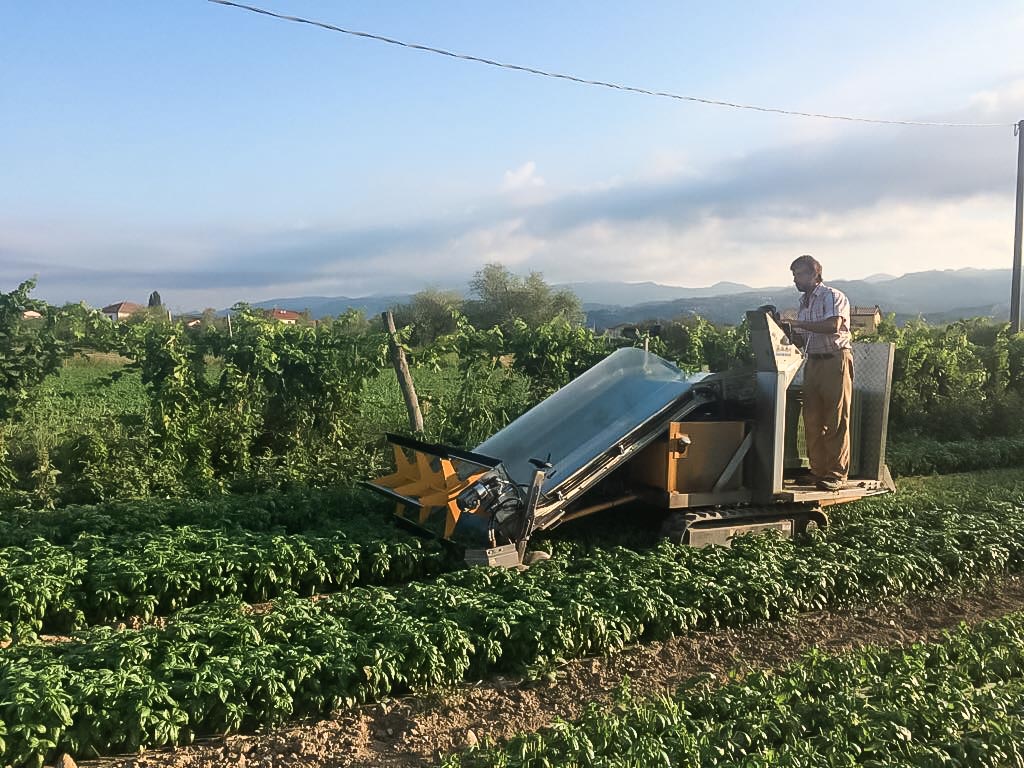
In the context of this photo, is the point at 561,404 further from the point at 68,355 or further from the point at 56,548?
the point at 68,355

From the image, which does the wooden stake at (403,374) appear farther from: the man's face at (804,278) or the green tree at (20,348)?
the man's face at (804,278)

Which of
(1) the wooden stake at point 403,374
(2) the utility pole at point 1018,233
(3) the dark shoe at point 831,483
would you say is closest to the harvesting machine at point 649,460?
(3) the dark shoe at point 831,483

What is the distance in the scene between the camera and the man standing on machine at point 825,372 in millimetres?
7188

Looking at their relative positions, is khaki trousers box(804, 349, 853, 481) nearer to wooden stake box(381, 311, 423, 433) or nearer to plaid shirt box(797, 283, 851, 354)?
plaid shirt box(797, 283, 851, 354)

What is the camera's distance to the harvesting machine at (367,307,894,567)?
6258 millimetres

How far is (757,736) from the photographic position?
12.0 feet

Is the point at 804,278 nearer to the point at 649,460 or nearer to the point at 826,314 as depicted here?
the point at 826,314

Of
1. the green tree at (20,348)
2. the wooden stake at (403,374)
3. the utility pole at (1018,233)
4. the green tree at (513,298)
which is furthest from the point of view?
the green tree at (513,298)

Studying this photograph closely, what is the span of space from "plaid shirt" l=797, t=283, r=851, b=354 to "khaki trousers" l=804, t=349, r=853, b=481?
0.09m

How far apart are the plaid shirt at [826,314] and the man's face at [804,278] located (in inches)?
2.3

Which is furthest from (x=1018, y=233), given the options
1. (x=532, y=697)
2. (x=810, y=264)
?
(x=532, y=697)

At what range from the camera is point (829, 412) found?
23.9ft

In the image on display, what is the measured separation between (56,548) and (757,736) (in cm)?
528

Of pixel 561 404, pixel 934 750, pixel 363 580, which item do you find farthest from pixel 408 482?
pixel 934 750
